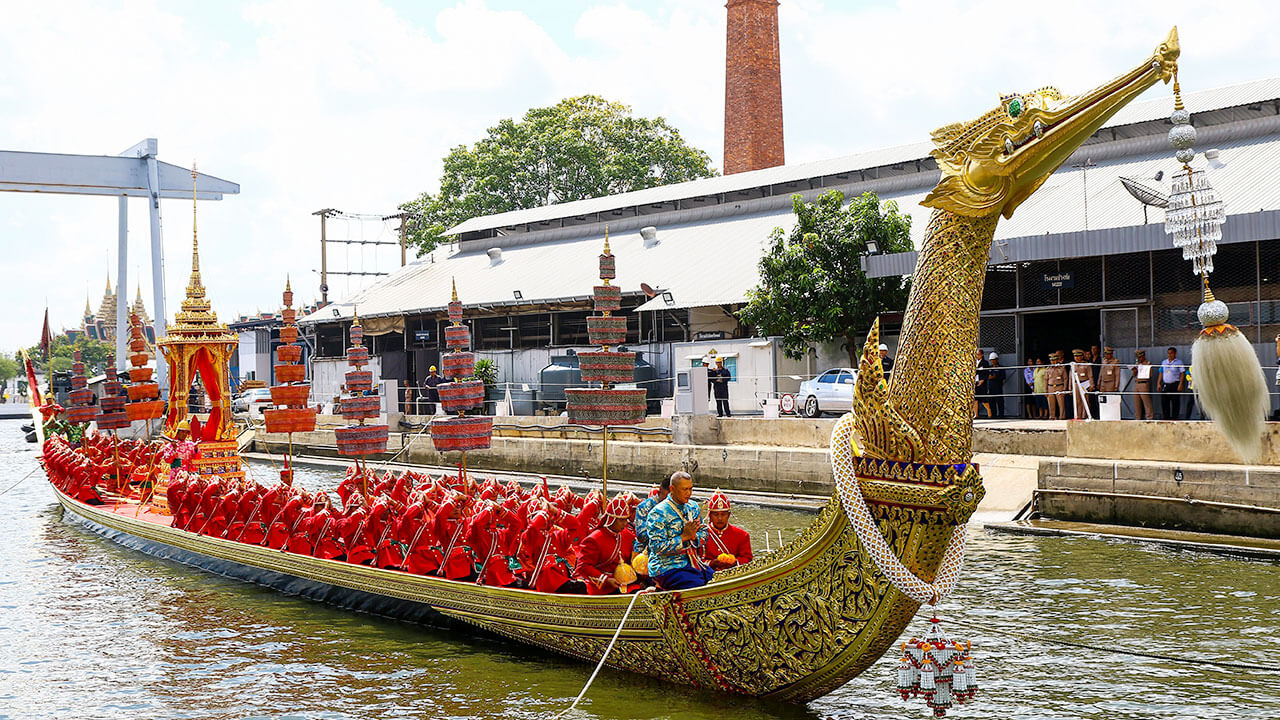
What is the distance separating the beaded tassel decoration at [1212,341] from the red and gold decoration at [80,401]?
22815 millimetres

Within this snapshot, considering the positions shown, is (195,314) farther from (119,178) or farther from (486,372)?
(119,178)

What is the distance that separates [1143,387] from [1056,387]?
175cm

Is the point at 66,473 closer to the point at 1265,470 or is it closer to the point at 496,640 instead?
the point at 496,640

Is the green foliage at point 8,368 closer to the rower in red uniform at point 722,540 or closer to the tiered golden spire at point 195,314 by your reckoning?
the tiered golden spire at point 195,314

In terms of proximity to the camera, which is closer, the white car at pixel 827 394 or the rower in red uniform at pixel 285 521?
the rower in red uniform at pixel 285 521

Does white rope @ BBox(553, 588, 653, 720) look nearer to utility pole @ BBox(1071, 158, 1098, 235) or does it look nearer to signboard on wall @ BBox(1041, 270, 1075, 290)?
utility pole @ BBox(1071, 158, 1098, 235)

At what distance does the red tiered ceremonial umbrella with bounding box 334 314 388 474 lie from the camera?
14.6 meters

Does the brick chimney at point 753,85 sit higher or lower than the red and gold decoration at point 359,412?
higher

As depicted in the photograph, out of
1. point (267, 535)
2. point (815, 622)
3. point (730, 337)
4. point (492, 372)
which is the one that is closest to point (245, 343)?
point (492, 372)

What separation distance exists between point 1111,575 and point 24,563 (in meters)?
14.6

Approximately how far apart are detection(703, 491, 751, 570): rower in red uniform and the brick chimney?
31.9 metres

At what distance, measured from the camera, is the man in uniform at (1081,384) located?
17797mm

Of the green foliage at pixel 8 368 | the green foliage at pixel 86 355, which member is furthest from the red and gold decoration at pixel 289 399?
the green foliage at pixel 8 368

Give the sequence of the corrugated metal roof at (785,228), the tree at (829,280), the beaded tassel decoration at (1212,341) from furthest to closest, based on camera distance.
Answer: the tree at (829,280)
the corrugated metal roof at (785,228)
the beaded tassel decoration at (1212,341)
